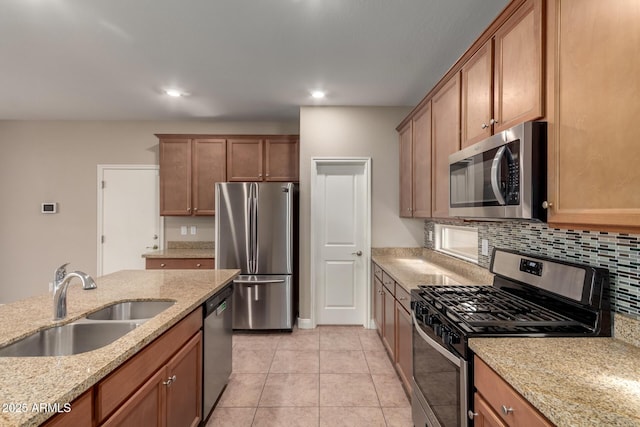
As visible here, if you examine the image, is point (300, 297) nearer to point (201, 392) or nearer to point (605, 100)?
point (201, 392)

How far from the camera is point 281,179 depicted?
13.0 ft

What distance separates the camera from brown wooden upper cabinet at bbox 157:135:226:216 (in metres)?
3.96

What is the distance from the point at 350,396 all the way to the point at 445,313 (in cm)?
130

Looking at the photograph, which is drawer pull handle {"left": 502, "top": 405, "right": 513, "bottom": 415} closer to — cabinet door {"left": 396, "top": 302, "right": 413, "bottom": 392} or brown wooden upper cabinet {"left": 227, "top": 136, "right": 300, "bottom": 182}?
cabinet door {"left": 396, "top": 302, "right": 413, "bottom": 392}

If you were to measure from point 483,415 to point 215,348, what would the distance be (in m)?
1.63

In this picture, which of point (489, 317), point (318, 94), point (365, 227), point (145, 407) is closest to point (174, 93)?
Answer: point (318, 94)

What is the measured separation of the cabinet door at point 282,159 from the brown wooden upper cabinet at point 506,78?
2.32 m

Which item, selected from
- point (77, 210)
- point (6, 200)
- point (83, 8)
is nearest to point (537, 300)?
point (83, 8)

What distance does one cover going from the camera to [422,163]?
2.83m

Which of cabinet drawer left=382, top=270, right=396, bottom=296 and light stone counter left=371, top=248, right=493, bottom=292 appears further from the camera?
cabinet drawer left=382, top=270, right=396, bottom=296

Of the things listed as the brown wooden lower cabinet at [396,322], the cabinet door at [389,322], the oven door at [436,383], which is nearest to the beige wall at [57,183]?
the brown wooden lower cabinet at [396,322]

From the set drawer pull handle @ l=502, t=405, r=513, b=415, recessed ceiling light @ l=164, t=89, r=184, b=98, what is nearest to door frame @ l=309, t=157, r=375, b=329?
recessed ceiling light @ l=164, t=89, r=184, b=98

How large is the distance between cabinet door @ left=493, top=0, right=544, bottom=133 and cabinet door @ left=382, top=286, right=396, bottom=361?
1676 mm

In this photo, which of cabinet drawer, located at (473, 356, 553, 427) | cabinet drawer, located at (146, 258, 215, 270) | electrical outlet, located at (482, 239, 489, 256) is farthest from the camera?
cabinet drawer, located at (146, 258, 215, 270)
